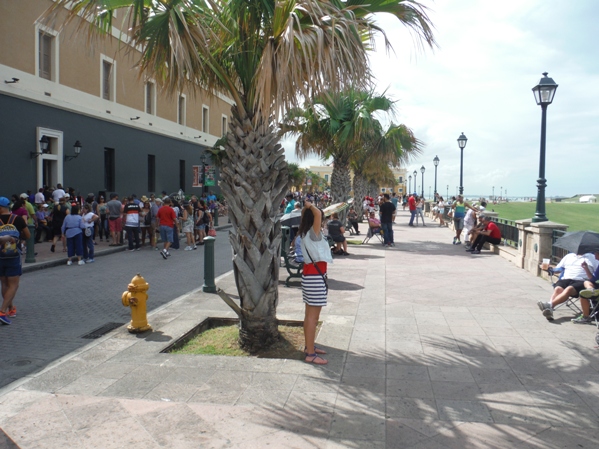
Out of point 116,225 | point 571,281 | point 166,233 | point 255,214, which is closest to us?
point 255,214

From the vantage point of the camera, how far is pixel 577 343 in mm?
6316

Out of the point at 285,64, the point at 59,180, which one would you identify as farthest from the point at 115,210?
the point at 285,64

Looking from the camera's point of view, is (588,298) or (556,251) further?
(556,251)

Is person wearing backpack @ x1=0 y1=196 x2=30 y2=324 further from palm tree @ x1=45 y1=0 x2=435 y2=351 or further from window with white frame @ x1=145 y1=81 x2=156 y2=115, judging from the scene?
window with white frame @ x1=145 y1=81 x2=156 y2=115

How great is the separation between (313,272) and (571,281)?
4.41m

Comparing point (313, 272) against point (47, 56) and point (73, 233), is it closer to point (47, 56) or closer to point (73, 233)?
point (73, 233)

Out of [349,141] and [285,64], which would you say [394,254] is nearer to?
[349,141]

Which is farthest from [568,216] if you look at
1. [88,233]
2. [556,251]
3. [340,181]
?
[88,233]

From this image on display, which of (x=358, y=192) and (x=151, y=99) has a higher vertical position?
(x=151, y=99)

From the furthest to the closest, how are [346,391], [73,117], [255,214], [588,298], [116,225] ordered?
[73,117], [116,225], [588,298], [255,214], [346,391]

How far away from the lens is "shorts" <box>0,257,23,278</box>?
7234 mm

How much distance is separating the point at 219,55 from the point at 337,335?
12.8 feet

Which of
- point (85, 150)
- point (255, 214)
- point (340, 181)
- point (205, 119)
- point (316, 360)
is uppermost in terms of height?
point (205, 119)

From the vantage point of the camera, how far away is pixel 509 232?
15594 millimetres
